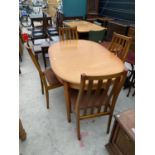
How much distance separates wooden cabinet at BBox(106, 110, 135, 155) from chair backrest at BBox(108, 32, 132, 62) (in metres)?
1.04

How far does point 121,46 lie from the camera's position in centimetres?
210

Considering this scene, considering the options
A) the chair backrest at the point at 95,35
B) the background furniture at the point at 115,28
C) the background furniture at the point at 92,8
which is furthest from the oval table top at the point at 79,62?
the background furniture at the point at 92,8

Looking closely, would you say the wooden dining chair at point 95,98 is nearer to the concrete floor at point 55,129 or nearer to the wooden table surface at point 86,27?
the concrete floor at point 55,129

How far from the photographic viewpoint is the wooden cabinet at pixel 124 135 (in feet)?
Result: 3.41

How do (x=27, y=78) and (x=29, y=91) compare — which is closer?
(x=29, y=91)

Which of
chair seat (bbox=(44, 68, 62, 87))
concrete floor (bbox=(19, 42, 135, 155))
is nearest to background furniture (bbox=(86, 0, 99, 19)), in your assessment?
concrete floor (bbox=(19, 42, 135, 155))

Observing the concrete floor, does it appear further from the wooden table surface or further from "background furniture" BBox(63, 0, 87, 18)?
"background furniture" BBox(63, 0, 87, 18)

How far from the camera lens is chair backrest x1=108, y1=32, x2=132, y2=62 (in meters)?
1.96
